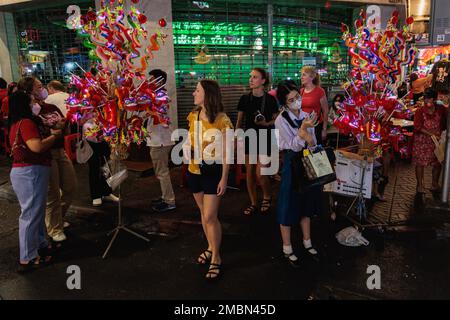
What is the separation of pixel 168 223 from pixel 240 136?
1.64 metres

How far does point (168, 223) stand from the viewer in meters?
5.34

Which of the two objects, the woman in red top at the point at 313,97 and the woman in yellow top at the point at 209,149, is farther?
the woman in red top at the point at 313,97

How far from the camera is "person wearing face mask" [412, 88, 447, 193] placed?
5875mm

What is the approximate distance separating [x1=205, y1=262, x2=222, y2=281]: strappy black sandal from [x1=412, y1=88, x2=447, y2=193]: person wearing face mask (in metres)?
4.13

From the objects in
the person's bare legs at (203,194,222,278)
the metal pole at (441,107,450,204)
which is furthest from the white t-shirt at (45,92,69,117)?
the metal pole at (441,107,450,204)

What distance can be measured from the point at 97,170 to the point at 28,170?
2134 mm

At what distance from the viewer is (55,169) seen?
4590 mm

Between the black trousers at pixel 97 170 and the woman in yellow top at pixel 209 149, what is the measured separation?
9.06ft

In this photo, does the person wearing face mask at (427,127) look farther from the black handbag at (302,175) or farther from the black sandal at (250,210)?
the black handbag at (302,175)

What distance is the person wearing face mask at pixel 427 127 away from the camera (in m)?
5.88

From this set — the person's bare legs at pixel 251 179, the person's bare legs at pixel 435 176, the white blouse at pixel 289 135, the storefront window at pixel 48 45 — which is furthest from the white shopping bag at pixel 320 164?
the storefront window at pixel 48 45

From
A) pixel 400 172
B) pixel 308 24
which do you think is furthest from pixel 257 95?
pixel 308 24

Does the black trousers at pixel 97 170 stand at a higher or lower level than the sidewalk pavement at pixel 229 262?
higher
